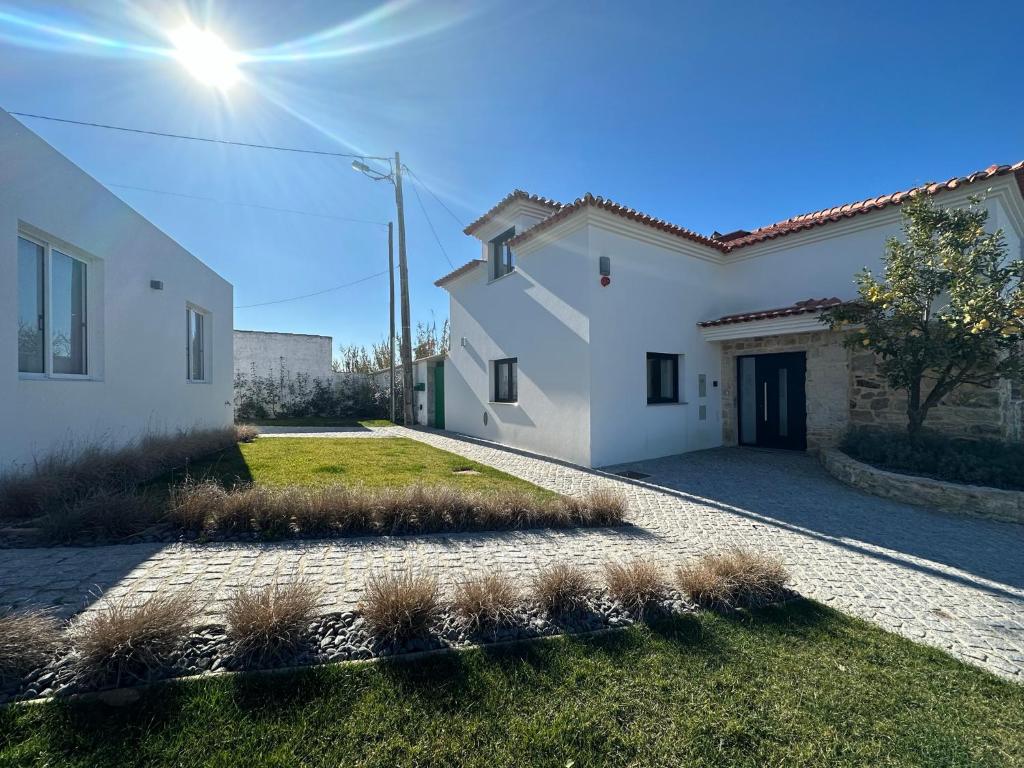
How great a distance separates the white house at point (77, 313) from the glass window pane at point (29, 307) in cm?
1

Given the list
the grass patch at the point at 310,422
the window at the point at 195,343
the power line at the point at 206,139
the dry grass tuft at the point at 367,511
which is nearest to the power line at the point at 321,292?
the power line at the point at 206,139

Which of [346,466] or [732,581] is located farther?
[346,466]

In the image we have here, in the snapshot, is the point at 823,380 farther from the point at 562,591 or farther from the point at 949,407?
the point at 562,591

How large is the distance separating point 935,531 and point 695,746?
18.4ft

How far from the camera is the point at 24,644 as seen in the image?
2387 mm

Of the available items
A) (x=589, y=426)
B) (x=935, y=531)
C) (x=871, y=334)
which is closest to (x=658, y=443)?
(x=589, y=426)

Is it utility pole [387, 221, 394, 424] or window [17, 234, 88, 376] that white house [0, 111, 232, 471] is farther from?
utility pole [387, 221, 394, 424]

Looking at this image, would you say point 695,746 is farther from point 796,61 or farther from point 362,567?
point 796,61

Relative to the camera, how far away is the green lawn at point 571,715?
200cm

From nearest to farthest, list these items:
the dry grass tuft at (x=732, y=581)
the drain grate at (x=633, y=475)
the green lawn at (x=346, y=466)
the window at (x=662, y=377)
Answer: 1. the dry grass tuft at (x=732, y=581)
2. the green lawn at (x=346, y=466)
3. the drain grate at (x=633, y=475)
4. the window at (x=662, y=377)

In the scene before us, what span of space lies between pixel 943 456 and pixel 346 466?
10224 millimetres

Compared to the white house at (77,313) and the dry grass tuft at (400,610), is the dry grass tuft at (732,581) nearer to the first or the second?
the dry grass tuft at (400,610)

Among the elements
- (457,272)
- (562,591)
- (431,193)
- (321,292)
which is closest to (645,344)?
(457,272)

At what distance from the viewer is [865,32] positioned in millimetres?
7754
